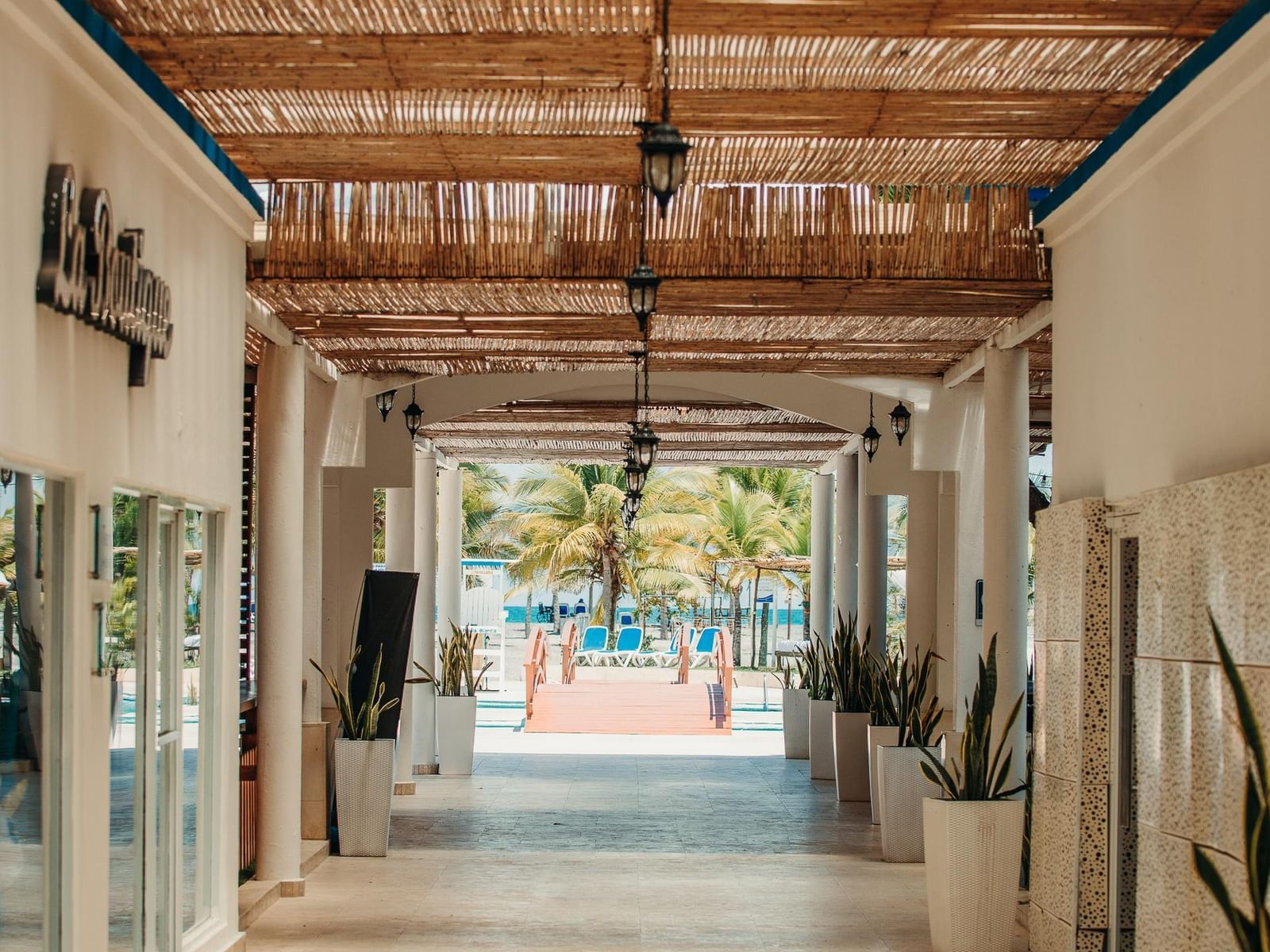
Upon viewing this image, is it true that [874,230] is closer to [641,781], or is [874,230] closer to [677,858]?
[677,858]

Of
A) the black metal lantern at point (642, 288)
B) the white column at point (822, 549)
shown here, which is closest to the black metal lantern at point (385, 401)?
the black metal lantern at point (642, 288)

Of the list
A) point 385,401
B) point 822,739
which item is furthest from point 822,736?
point 385,401

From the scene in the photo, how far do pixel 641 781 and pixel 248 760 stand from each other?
5338 mm

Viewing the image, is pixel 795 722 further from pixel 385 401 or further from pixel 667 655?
pixel 667 655

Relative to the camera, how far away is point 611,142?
5.83 meters

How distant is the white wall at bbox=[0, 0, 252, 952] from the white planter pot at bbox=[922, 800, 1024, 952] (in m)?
3.22

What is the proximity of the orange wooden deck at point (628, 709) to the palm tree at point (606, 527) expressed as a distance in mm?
9970

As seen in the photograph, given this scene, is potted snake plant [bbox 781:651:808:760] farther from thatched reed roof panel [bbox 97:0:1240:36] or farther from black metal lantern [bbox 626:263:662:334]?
thatched reed roof panel [bbox 97:0:1240:36]

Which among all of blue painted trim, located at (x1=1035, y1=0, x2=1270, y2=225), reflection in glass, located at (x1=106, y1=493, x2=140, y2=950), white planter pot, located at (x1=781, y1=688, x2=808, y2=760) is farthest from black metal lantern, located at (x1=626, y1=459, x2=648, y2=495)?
reflection in glass, located at (x1=106, y1=493, x2=140, y2=950)

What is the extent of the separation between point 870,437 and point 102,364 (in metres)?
8.33

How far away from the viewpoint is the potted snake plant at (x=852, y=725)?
11906 millimetres

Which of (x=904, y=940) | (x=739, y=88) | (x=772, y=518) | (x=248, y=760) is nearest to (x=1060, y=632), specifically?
(x=904, y=940)

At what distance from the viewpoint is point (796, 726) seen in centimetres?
1520

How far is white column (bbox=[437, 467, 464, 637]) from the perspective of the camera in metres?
16.1
